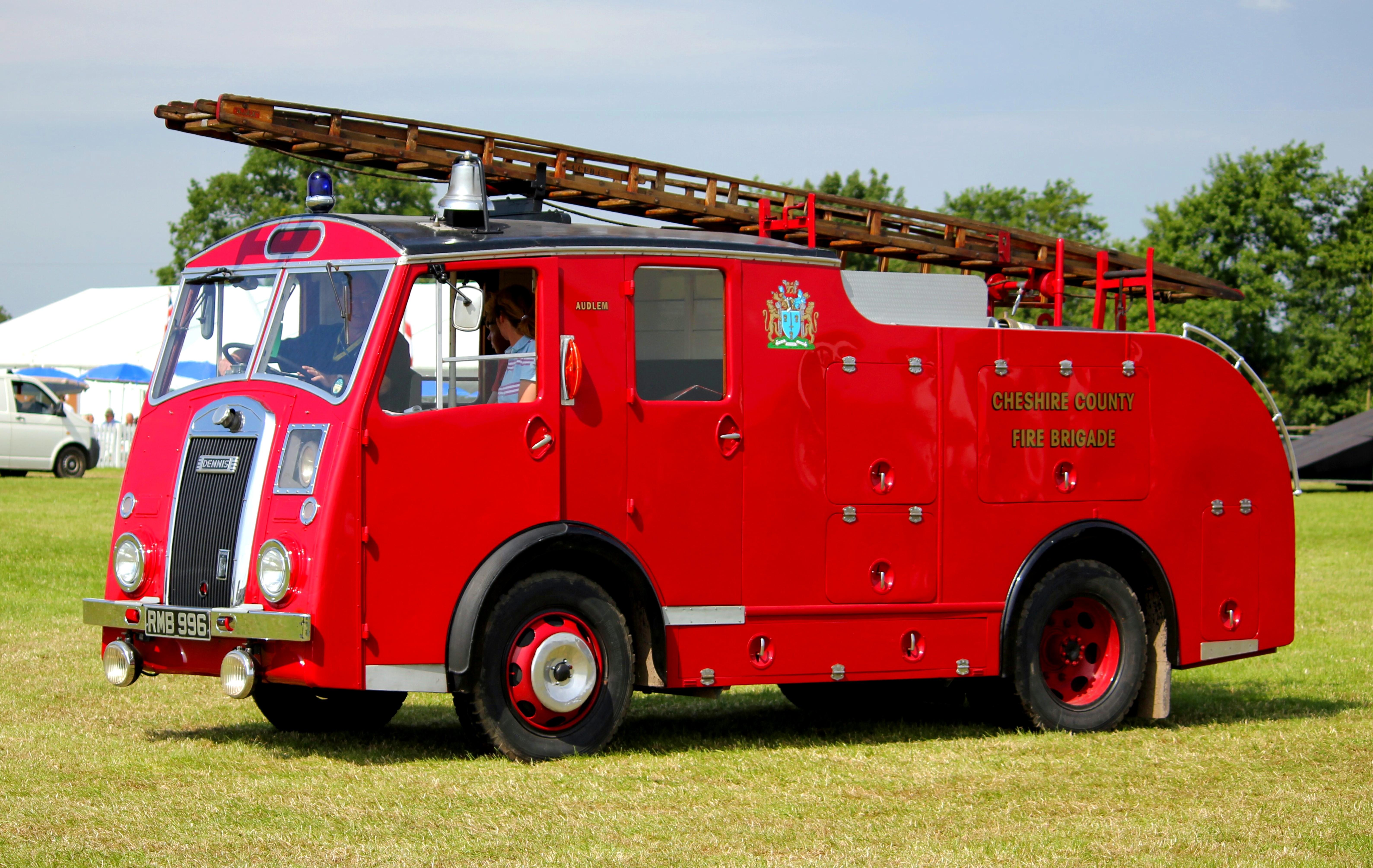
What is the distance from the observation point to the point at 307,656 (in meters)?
8.04

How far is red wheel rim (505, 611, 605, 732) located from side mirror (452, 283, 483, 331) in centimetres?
157

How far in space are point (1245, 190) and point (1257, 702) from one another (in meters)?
65.1

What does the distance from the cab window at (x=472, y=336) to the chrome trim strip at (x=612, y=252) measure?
79 mm

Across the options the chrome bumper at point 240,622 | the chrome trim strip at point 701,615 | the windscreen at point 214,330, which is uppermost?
the windscreen at point 214,330

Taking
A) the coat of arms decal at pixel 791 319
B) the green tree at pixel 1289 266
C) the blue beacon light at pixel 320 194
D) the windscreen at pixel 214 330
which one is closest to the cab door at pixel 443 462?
the windscreen at pixel 214 330

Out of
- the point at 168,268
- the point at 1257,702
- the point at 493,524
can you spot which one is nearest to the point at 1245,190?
the point at 168,268

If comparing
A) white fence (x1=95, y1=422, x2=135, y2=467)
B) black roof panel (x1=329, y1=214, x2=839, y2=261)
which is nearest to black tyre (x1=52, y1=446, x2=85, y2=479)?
white fence (x1=95, y1=422, x2=135, y2=467)

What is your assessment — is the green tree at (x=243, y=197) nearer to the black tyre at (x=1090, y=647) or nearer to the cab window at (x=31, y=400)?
the cab window at (x=31, y=400)

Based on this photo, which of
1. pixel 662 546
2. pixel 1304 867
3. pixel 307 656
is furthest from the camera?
pixel 662 546

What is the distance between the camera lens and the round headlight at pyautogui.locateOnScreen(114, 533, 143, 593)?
870 cm

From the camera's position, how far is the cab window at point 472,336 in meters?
8.45

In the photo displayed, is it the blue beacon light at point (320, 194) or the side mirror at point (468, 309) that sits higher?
the blue beacon light at point (320, 194)

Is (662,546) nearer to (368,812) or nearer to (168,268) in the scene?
(368,812)

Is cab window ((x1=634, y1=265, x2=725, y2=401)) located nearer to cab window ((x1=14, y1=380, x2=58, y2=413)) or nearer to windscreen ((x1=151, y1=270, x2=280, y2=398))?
windscreen ((x1=151, y1=270, x2=280, y2=398))
